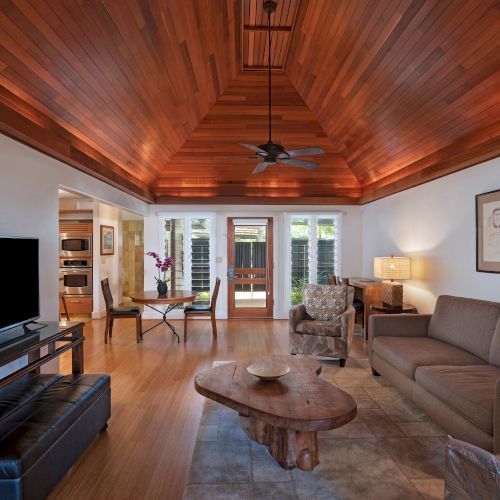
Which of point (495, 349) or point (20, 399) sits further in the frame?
point (495, 349)

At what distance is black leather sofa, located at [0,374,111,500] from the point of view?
1650 mm

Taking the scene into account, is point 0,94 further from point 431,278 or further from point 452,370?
point 431,278

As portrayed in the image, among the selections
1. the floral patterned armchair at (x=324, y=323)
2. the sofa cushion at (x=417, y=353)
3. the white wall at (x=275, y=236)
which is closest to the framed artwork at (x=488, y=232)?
the sofa cushion at (x=417, y=353)

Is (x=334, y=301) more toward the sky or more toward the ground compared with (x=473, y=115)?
more toward the ground

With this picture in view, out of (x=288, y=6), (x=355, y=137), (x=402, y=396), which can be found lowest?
(x=402, y=396)

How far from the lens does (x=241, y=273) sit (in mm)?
6855

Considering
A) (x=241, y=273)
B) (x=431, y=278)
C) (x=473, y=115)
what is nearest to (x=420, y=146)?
(x=473, y=115)

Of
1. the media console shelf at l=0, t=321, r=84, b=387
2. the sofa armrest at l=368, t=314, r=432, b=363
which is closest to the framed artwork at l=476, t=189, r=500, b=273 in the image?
the sofa armrest at l=368, t=314, r=432, b=363

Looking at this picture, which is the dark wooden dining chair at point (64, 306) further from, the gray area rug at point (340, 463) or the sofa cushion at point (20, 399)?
the gray area rug at point (340, 463)

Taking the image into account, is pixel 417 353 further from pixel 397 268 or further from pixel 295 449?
pixel 397 268

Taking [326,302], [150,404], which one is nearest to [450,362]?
[326,302]

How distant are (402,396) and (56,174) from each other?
4064mm

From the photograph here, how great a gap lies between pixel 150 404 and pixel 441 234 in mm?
3879

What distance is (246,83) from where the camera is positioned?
4.73 metres
